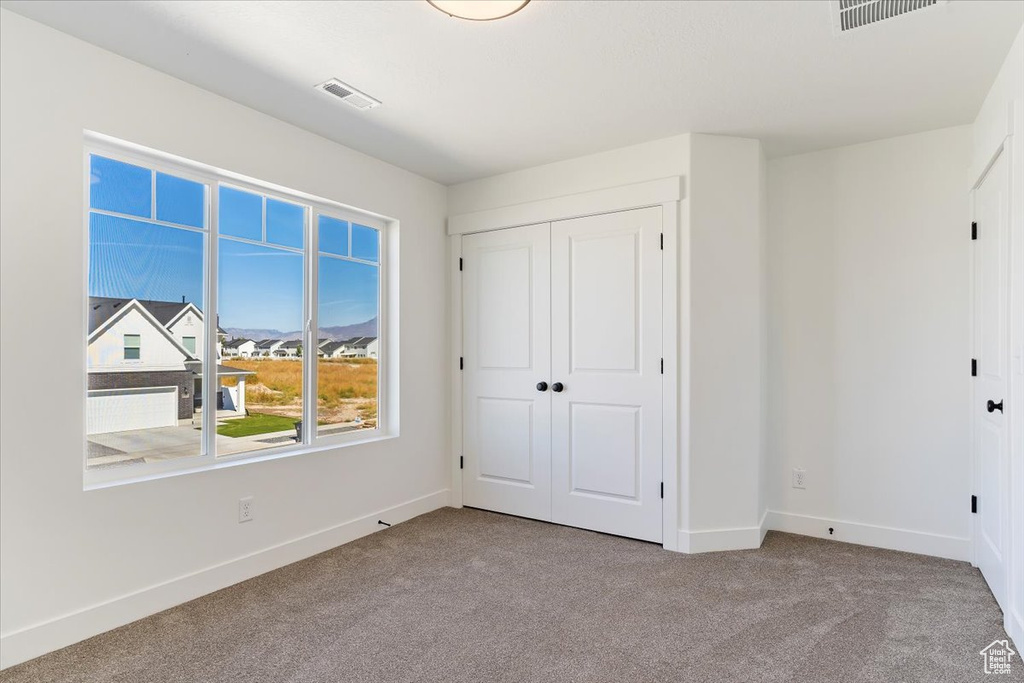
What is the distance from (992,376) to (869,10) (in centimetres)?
191

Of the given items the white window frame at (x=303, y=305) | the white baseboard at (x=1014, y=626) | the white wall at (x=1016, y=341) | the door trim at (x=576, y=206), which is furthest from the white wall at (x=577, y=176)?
the white baseboard at (x=1014, y=626)

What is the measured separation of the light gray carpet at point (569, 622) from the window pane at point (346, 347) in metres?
0.88

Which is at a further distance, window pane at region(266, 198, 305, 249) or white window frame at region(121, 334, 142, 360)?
window pane at region(266, 198, 305, 249)

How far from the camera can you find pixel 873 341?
11.1ft

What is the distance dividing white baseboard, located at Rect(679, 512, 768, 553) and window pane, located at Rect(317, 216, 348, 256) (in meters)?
2.85

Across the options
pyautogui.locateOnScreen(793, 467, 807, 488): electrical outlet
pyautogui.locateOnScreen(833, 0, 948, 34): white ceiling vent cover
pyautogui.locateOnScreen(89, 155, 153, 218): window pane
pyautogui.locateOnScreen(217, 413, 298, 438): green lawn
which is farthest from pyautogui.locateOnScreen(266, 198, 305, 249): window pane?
pyautogui.locateOnScreen(793, 467, 807, 488): electrical outlet

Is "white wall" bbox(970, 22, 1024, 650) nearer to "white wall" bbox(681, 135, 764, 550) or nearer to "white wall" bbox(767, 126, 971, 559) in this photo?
"white wall" bbox(767, 126, 971, 559)

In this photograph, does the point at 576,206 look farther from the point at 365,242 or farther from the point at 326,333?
the point at 326,333

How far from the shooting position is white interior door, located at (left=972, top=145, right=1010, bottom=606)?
7.98 ft

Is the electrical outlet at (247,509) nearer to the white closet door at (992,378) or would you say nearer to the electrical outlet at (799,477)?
the electrical outlet at (799,477)

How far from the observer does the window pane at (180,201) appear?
2.68 m

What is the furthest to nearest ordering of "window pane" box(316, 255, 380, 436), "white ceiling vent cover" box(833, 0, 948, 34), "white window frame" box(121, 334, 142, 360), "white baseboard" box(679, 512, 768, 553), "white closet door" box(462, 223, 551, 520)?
1. "white closet door" box(462, 223, 551, 520)
2. "window pane" box(316, 255, 380, 436)
3. "white baseboard" box(679, 512, 768, 553)
4. "white window frame" box(121, 334, 142, 360)
5. "white ceiling vent cover" box(833, 0, 948, 34)

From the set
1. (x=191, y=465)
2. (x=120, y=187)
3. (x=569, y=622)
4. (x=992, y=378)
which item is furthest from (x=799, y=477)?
(x=120, y=187)

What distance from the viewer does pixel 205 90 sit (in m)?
2.73
